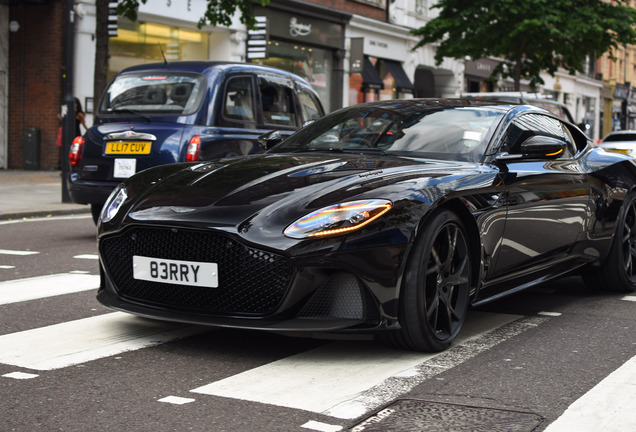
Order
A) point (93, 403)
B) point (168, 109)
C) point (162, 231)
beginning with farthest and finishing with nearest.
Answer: point (168, 109), point (162, 231), point (93, 403)

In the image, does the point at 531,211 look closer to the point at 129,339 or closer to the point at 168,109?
the point at 129,339

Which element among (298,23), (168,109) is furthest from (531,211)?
(298,23)

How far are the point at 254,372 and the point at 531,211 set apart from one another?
6.96 ft

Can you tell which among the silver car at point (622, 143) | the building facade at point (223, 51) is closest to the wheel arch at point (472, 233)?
the building facade at point (223, 51)

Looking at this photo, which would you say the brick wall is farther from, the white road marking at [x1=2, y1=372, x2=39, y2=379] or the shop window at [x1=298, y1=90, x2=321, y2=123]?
the white road marking at [x1=2, y1=372, x2=39, y2=379]

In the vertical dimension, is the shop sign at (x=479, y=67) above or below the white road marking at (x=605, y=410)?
above

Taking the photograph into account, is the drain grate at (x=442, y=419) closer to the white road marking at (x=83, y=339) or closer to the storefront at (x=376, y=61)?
the white road marking at (x=83, y=339)

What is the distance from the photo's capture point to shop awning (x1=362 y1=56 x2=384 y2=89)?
103ft

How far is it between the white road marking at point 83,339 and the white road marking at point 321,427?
1.33 metres

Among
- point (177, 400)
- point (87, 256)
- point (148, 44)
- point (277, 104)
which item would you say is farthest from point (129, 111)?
point (148, 44)

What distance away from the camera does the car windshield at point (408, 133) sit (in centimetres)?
517

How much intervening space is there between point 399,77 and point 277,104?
23569 mm

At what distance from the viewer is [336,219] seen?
404 cm

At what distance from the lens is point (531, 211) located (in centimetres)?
531
